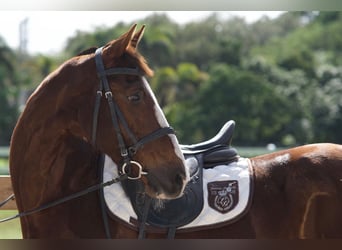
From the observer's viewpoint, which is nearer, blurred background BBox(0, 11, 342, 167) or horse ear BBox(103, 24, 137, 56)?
horse ear BBox(103, 24, 137, 56)

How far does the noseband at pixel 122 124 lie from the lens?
135 inches

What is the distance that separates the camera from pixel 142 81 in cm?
349

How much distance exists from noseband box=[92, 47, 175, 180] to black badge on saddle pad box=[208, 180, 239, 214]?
0.52 meters

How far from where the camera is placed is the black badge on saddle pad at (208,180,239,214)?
3.75m

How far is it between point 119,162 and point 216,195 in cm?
64

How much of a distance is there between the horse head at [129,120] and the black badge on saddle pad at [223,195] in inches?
15.6

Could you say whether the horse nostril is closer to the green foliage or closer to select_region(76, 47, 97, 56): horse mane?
select_region(76, 47, 97, 56): horse mane

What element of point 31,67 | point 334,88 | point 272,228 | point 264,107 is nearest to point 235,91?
point 264,107

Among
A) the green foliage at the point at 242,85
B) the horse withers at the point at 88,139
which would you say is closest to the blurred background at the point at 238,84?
the green foliage at the point at 242,85

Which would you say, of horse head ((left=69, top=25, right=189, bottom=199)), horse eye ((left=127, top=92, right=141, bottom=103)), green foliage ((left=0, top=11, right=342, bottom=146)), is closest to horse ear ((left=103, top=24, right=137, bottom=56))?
horse head ((left=69, top=25, right=189, bottom=199))

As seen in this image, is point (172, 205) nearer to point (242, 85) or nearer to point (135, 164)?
point (135, 164)

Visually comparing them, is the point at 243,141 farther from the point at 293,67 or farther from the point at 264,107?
the point at 293,67

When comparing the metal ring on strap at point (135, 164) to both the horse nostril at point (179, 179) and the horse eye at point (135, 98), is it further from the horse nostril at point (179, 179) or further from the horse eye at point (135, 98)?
the horse eye at point (135, 98)

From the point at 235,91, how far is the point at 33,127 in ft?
91.4
